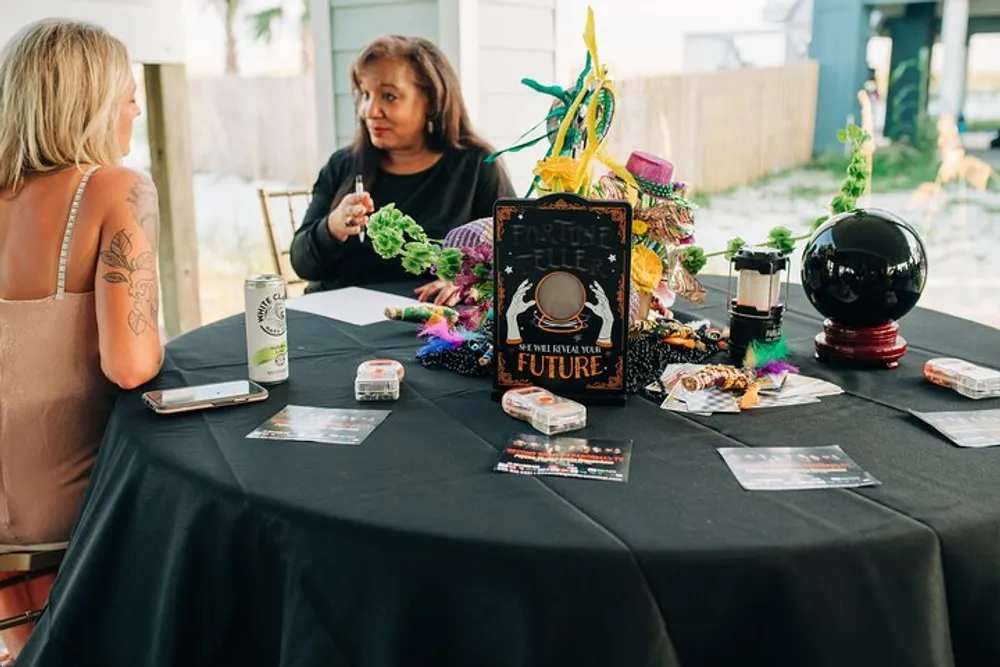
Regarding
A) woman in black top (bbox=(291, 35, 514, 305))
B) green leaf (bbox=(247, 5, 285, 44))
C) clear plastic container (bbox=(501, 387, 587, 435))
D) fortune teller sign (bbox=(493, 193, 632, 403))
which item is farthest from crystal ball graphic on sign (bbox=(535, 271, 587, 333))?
green leaf (bbox=(247, 5, 285, 44))

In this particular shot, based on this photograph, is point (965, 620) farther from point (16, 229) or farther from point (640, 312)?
point (16, 229)

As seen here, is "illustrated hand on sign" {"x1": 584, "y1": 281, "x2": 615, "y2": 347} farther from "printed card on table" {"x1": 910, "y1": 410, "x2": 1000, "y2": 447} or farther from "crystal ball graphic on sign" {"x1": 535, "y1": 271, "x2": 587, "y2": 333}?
"printed card on table" {"x1": 910, "y1": 410, "x2": 1000, "y2": 447}

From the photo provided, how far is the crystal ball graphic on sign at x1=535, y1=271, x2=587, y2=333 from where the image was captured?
1359mm

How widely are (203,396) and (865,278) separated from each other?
106 centimetres

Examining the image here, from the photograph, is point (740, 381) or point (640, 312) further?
point (640, 312)

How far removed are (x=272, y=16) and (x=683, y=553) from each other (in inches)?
245

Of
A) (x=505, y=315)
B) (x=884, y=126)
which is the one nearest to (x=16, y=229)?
(x=505, y=315)

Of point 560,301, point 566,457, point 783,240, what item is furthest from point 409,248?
point 783,240

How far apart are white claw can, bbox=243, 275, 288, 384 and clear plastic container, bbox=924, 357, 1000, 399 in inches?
40.7

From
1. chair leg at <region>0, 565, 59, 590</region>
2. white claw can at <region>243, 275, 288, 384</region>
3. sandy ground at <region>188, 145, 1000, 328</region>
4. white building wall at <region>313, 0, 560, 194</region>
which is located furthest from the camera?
sandy ground at <region>188, 145, 1000, 328</region>

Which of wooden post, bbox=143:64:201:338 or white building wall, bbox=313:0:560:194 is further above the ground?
white building wall, bbox=313:0:560:194

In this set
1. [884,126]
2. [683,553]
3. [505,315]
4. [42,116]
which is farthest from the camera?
[884,126]

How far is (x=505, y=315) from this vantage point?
4.53 ft

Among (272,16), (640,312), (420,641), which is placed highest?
(272,16)
